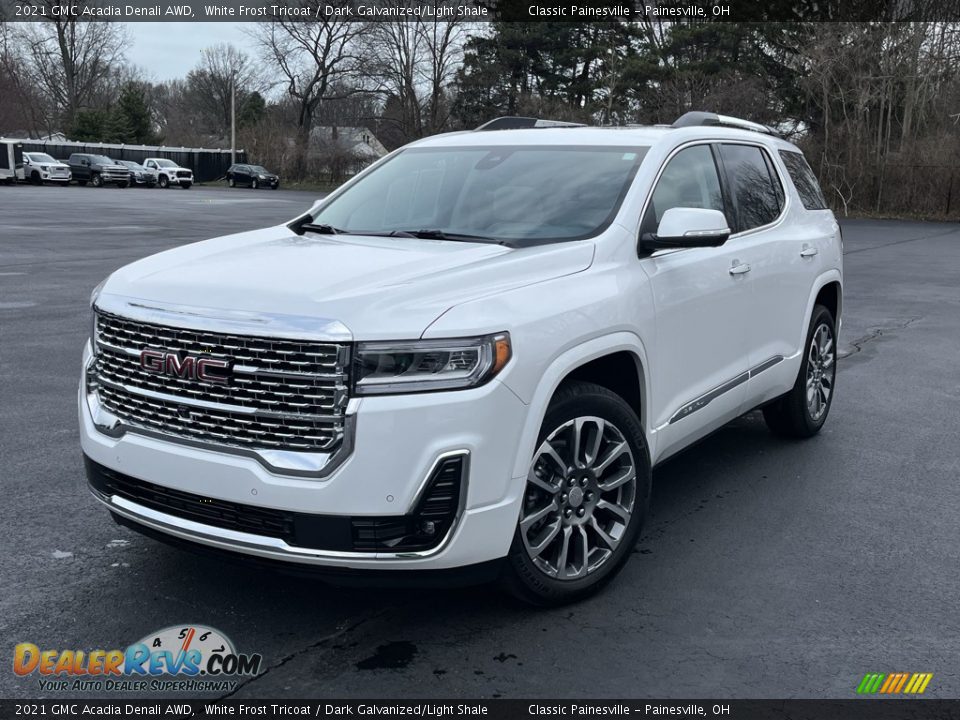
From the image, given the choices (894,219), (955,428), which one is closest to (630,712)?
(955,428)

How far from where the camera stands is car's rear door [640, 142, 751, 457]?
4410 millimetres

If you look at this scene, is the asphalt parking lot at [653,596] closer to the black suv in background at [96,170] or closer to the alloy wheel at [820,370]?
the alloy wheel at [820,370]

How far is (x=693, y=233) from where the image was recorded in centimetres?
428

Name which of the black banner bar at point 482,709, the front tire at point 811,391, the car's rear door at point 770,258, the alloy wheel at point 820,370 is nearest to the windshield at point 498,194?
the car's rear door at point 770,258

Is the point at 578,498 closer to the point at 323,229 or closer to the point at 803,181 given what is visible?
the point at 323,229

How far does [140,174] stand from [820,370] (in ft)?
180

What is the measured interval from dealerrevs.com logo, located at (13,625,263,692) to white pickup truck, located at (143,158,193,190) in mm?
57552

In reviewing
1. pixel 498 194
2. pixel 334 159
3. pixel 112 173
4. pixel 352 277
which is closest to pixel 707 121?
pixel 498 194

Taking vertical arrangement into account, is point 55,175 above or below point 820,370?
above

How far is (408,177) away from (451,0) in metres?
55.3

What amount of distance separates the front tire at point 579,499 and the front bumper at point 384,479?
23cm

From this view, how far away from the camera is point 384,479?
3.23m

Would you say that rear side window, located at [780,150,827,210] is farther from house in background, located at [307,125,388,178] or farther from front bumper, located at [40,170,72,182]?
house in background, located at [307,125,388,178]

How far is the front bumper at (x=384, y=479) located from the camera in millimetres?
3229
